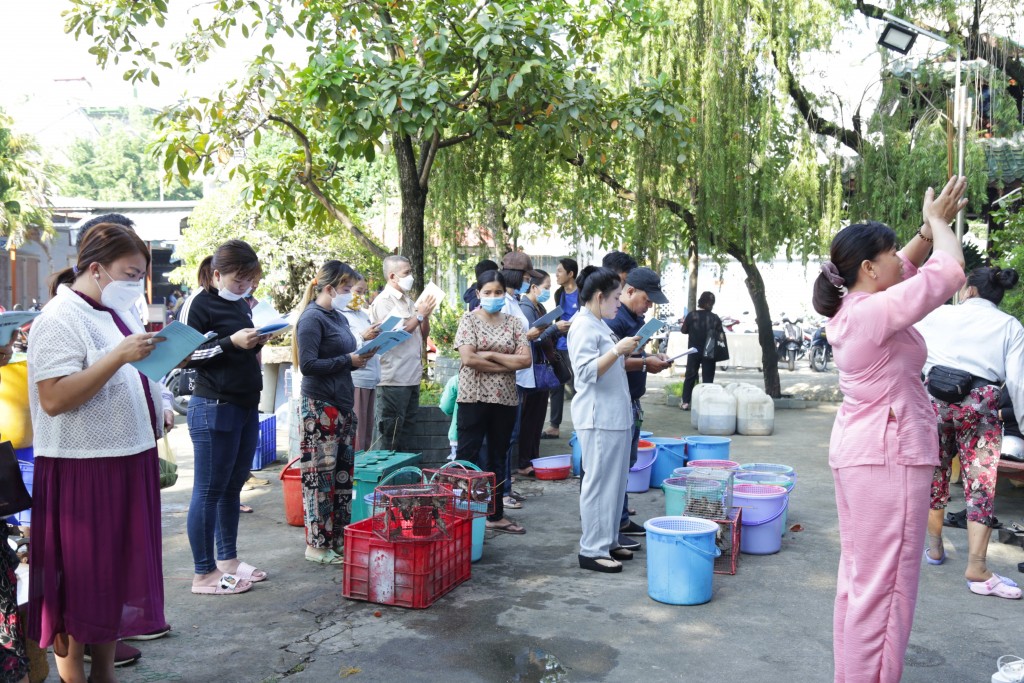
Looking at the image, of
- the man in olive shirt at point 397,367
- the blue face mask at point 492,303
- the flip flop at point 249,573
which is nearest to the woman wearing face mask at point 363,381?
the man in olive shirt at point 397,367

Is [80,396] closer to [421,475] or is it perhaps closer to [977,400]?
[421,475]

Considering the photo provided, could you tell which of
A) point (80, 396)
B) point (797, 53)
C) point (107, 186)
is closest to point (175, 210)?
point (797, 53)

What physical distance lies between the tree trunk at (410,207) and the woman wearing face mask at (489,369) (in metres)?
3.03

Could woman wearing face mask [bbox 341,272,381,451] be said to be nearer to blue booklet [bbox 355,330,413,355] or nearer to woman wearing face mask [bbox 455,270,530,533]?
woman wearing face mask [bbox 455,270,530,533]

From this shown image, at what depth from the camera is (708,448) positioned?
747cm

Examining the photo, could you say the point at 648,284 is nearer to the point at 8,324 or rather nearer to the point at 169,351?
the point at 169,351

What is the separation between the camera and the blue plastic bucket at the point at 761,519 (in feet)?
18.8

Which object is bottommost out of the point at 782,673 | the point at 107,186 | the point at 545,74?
the point at 782,673

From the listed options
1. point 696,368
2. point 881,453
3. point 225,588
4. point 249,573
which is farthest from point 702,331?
point 881,453

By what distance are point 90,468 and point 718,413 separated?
8.70m

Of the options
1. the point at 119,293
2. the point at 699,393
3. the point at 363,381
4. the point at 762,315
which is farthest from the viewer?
the point at 762,315

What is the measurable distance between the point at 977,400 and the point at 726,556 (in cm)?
174

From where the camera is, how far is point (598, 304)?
5.28 m

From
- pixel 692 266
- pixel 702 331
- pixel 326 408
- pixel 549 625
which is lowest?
pixel 549 625
